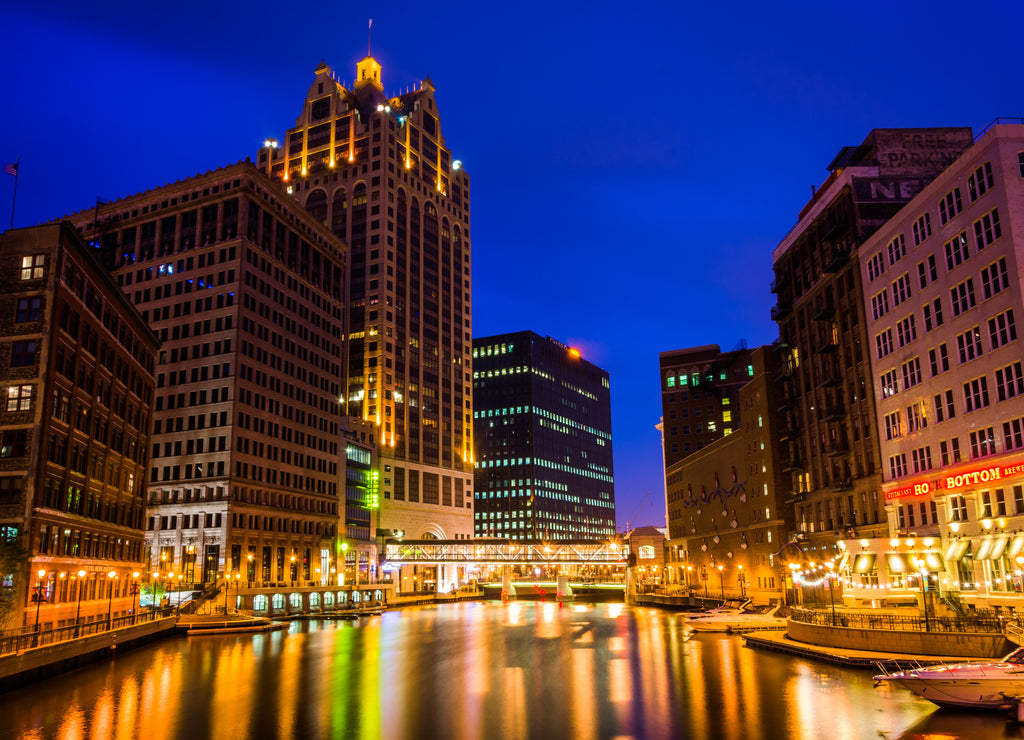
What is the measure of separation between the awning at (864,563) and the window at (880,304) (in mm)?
22308

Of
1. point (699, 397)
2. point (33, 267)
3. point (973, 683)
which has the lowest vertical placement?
point (973, 683)

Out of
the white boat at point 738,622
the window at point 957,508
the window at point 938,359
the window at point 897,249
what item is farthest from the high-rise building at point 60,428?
the window at point 897,249

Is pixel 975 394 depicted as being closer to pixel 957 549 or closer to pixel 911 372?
pixel 911 372

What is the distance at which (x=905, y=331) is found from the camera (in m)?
72.5

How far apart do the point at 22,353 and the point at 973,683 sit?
224 feet

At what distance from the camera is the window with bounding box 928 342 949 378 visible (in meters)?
65.8

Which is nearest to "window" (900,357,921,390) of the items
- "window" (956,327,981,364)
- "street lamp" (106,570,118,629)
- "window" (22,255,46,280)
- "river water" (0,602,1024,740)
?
"window" (956,327,981,364)

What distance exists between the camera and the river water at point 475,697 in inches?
1556

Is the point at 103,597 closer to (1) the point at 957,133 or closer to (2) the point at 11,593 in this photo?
(2) the point at 11,593

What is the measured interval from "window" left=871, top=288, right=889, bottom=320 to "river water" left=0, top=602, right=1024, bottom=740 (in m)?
33.5

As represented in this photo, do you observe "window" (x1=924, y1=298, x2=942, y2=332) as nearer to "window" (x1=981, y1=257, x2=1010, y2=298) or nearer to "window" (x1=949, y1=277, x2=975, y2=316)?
"window" (x1=949, y1=277, x2=975, y2=316)

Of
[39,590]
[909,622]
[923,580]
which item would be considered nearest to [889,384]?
[923,580]

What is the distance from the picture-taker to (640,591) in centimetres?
16112

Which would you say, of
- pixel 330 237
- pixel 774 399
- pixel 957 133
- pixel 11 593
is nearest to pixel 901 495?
pixel 774 399
